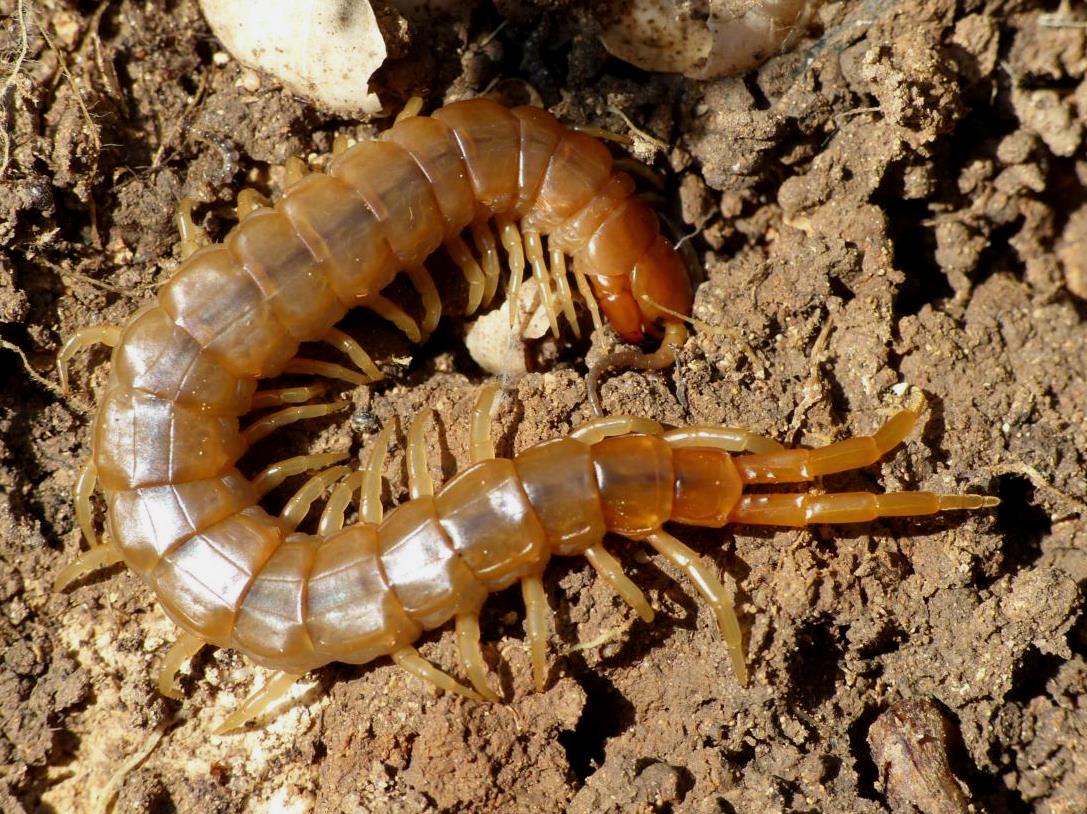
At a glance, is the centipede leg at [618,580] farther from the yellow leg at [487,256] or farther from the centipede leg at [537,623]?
the yellow leg at [487,256]

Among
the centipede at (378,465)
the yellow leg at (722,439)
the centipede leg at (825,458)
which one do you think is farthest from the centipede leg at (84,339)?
the centipede leg at (825,458)

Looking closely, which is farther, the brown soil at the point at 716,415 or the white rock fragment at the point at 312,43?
the white rock fragment at the point at 312,43

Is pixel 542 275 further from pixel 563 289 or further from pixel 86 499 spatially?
pixel 86 499

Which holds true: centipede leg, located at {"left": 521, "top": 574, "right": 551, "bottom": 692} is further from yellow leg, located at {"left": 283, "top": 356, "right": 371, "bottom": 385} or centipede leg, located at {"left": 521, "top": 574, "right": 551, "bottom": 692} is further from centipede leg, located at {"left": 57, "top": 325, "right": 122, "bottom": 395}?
centipede leg, located at {"left": 57, "top": 325, "right": 122, "bottom": 395}

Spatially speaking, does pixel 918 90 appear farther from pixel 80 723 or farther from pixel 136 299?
pixel 80 723

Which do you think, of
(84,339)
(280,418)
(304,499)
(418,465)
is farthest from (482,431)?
(84,339)
